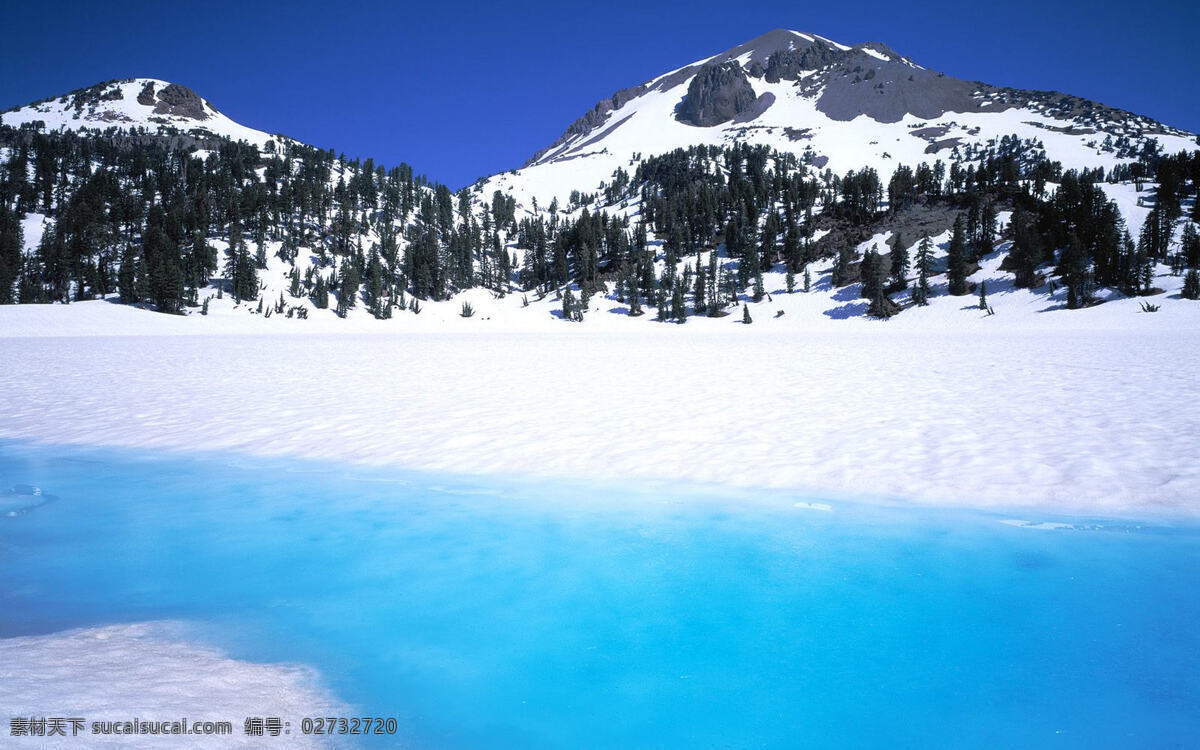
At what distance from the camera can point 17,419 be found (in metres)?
12.2

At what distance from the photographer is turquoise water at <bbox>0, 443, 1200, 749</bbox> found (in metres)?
3.51

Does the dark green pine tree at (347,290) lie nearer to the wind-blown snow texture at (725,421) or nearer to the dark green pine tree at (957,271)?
the wind-blown snow texture at (725,421)

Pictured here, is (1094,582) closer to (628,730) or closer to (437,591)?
(628,730)

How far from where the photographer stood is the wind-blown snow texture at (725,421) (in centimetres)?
785

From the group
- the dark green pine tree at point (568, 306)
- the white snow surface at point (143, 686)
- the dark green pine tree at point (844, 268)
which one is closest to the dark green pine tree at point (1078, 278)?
the dark green pine tree at point (844, 268)

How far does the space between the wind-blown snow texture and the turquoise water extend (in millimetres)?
1123

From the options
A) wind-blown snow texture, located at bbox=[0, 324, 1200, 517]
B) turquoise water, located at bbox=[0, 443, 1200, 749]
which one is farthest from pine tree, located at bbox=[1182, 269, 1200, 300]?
turquoise water, located at bbox=[0, 443, 1200, 749]

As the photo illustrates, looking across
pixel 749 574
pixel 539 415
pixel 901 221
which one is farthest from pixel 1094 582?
pixel 901 221

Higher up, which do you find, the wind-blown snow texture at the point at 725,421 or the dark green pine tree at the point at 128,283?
the dark green pine tree at the point at 128,283

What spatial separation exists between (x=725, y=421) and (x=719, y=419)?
22 centimetres

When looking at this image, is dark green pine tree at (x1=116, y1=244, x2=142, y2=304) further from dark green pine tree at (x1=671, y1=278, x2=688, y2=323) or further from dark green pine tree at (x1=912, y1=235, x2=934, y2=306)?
dark green pine tree at (x1=912, y1=235, x2=934, y2=306)

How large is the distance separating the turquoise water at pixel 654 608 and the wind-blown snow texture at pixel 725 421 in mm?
1123

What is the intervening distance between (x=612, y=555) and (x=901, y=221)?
102 metres

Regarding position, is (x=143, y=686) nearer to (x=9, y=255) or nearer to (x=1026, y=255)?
(x=1026, y=255)
